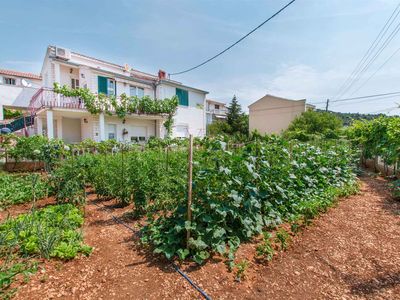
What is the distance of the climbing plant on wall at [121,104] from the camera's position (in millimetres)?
12398

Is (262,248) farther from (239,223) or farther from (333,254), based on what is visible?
(333,254)

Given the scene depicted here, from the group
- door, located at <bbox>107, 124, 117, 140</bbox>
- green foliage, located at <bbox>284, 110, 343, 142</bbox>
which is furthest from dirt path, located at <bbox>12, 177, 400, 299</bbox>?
green foliage, located at <bbox>284, 110, 343, 142</bbox>

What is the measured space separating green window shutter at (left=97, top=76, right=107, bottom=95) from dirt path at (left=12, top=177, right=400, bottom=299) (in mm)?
12765

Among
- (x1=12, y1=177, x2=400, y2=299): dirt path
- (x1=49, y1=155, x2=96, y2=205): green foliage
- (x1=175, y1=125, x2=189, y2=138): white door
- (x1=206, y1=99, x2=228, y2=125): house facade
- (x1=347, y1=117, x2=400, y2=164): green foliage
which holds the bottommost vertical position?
(x1=12, y1=177, x2=400, y2=299): dirt path

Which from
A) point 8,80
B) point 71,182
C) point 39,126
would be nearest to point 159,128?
point 39,126

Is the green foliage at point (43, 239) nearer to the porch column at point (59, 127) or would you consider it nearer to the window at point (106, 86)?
the window at point (106, 86)

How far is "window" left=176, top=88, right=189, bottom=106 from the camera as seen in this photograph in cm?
1833

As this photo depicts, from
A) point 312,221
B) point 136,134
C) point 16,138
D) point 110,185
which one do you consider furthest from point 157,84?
point 312,221

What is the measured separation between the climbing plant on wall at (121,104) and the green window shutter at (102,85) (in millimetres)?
1054

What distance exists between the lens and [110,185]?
4.95 m

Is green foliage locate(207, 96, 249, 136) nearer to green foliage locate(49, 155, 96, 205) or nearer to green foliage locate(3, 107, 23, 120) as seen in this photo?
green foliage locate(3, 107, 23, 120)

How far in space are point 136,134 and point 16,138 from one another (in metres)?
7.72

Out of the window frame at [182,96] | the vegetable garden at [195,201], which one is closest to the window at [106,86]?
the window frame at [182,96]

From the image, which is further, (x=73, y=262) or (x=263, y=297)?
(x=73, y=262)
